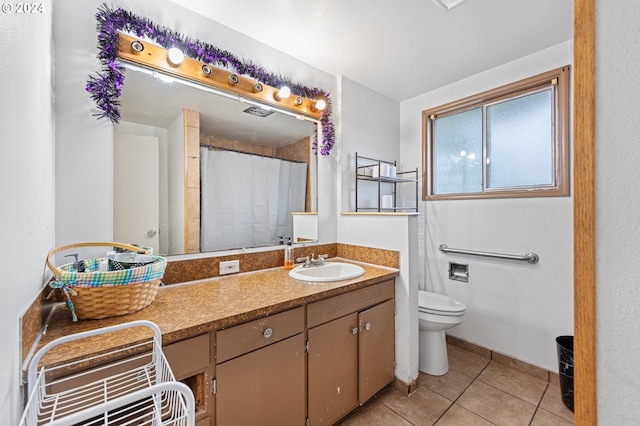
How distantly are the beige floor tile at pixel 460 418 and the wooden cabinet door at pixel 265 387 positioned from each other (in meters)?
0.88

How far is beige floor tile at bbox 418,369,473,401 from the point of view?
1746 mm

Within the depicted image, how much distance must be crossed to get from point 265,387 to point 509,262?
1993 mm

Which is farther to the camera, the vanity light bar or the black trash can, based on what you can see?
the black trash can

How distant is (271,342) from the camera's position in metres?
1.16

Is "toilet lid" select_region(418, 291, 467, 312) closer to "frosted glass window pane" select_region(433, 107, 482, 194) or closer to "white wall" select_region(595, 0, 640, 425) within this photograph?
"frosted glass window pane" select_region(433, 107, 482, 194)

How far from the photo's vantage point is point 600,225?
18.6 inches

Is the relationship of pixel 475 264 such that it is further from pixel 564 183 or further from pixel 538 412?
pixel 538 412

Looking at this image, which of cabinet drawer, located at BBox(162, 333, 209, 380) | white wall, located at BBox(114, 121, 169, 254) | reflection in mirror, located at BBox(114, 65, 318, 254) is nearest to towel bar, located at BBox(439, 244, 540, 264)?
reflection in mirror, located at BBox(114, 65, 318, 254)

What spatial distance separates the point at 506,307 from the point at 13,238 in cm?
273

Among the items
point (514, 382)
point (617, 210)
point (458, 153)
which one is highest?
point (458, 153)

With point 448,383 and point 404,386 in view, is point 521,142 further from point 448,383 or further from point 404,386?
point 404,386

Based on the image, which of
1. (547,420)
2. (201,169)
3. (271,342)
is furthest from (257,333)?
(547,420)

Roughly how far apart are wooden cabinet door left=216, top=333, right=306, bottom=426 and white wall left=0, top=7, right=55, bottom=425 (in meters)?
0.59

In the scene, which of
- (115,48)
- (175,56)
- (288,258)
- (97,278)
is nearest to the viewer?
(97,278)
